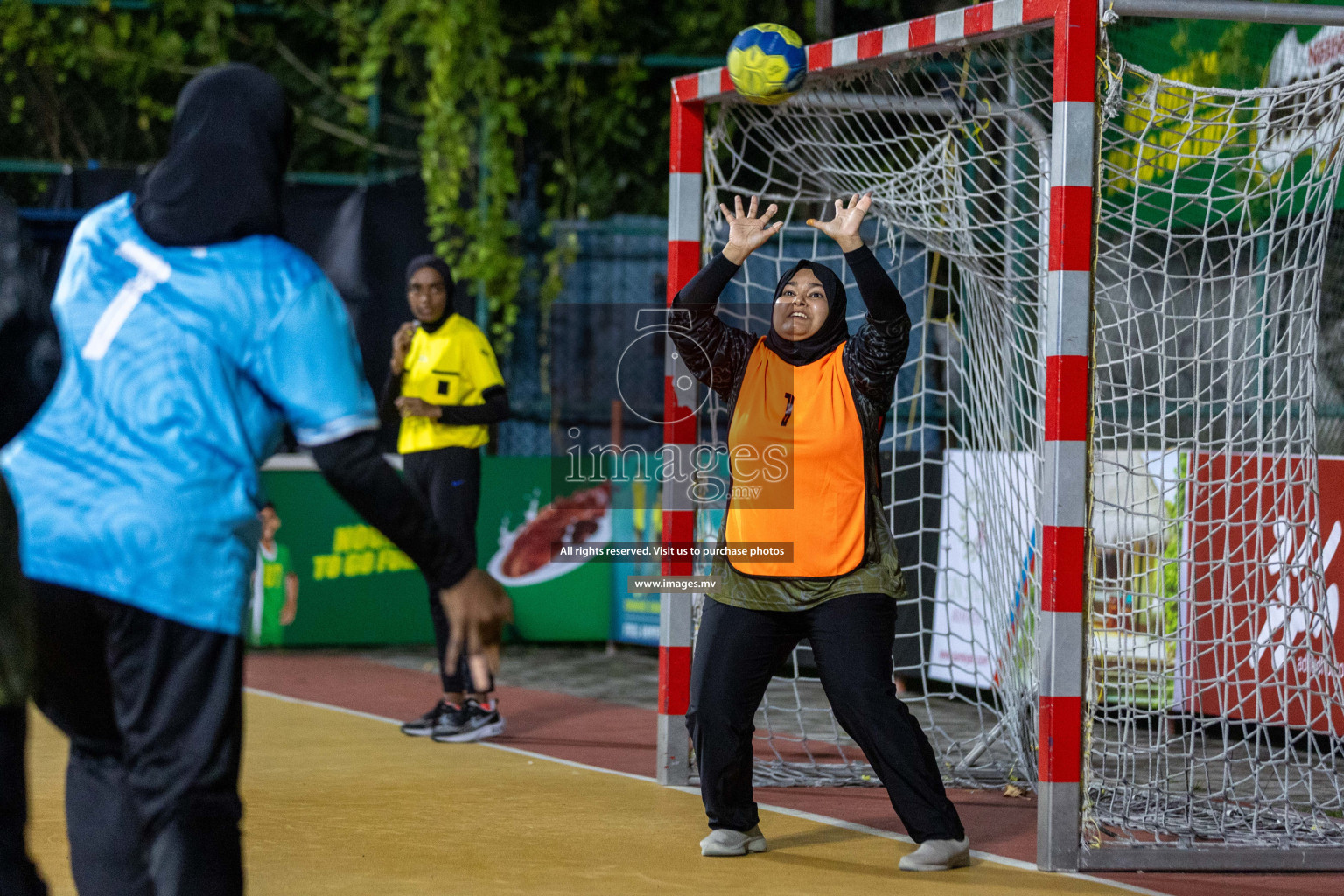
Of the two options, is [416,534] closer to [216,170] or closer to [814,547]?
[216,170]

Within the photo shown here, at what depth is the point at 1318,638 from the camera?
22.7ft

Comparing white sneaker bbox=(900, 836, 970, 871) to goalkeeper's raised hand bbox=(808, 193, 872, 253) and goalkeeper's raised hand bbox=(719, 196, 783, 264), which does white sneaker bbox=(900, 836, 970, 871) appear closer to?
goalkeeper's raised hand bbox=(808, 193, 872, 253)

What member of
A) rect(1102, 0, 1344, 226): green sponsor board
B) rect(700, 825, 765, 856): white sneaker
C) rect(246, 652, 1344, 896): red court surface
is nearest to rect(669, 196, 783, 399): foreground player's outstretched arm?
rect(1102, 0, 1344, 226): green sponsor board

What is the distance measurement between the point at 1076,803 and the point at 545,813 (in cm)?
205

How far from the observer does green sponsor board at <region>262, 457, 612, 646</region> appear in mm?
11000

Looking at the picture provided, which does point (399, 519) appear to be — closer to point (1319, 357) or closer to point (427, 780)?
point (427, 780)

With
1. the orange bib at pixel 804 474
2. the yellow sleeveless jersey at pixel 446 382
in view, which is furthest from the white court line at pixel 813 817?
the yellow sleeveless jersey at pixel 446 382

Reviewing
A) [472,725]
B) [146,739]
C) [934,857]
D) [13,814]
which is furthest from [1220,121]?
[13,814]

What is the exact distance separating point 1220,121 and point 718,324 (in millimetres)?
2495

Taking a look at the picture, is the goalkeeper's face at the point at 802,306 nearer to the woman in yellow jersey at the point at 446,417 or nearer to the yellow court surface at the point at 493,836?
the yellow court surface at the point at 493,836

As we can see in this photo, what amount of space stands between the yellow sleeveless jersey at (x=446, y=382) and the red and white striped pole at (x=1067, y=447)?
129 inches

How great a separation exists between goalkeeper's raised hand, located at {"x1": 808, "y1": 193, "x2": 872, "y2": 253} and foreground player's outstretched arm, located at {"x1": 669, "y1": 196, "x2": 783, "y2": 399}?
0.74 ft

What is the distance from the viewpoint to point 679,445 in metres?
6.55

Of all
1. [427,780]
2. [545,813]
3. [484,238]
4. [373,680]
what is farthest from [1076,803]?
[484,238]
